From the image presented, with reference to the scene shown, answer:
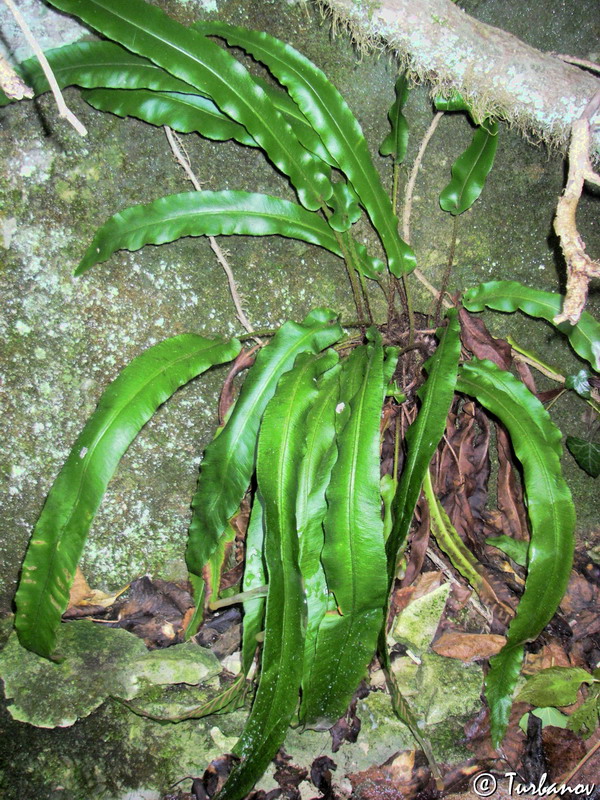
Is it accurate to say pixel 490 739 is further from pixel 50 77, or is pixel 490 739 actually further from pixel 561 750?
pixel 50 77

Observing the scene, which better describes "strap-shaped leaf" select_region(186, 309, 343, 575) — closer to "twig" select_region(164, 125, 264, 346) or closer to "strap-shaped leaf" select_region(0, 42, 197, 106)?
"twig" select_region(164, 125, 264, 346)

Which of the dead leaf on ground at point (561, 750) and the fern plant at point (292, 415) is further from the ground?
the fern plant at point (292, 415)

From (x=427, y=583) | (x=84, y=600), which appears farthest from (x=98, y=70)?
(x=427, y=583)

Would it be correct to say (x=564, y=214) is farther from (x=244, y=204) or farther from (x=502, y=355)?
(x=244, y=204)

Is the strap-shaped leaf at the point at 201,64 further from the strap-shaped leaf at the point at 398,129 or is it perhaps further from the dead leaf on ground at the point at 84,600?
the dead leaf on ground at the point at 84,600

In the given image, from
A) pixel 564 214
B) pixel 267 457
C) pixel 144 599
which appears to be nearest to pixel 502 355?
pixel 564 214

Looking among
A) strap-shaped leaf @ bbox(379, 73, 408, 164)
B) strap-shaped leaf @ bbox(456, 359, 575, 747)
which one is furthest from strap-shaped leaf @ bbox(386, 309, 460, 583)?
strap-shaped leaf @ bbox(379, 73, 408, 164)

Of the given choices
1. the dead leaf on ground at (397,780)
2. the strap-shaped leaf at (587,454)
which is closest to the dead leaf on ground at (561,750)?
the dead leaf on ground at (397,780)
